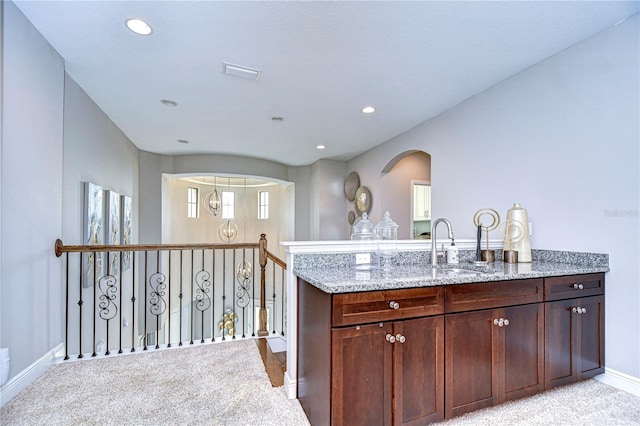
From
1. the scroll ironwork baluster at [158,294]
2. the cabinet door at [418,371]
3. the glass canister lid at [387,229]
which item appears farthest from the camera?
the scroll ironwork baluster at [158,294]

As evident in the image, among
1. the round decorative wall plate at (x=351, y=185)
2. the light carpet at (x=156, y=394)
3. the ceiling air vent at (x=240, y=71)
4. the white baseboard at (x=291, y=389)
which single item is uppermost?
the ceiling air vent at (x=240, y=71)

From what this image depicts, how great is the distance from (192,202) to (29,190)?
6099 millimetres

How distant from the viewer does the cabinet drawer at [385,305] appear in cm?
146

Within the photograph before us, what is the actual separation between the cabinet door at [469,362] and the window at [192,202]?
756 centimetres

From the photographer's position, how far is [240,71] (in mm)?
2648

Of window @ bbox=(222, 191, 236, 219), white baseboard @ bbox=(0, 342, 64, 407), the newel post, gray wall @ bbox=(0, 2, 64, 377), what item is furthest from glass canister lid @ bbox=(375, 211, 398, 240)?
window @ bbox=(222, 191, 236, 219)

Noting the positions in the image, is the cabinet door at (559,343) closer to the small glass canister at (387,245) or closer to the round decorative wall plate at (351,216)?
the small glass canister at (387,245)

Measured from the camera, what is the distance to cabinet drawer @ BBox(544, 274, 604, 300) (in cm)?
195

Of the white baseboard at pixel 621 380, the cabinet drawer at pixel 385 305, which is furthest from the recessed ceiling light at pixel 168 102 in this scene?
the white baseboard at pixel 621 380

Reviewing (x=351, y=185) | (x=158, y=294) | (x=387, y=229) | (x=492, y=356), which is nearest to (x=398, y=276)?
(x=387, y=229)

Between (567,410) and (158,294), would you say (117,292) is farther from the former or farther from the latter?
(567,410)

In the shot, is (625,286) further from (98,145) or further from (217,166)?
(217,166)

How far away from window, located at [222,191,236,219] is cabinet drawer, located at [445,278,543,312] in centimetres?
772

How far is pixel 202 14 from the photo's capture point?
76.7 inches
